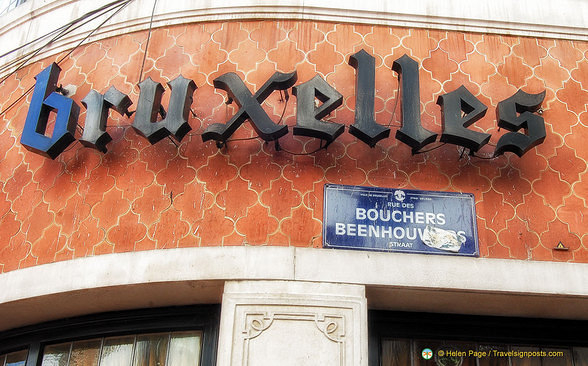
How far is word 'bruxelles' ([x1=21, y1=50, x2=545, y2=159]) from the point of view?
4832 millimetres

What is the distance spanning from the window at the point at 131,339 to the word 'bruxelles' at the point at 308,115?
4.74ft

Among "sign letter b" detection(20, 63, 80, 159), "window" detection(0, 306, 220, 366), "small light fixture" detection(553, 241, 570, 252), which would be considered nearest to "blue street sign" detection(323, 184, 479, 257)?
"small light fixture" detection(553, 241, 570, 252)

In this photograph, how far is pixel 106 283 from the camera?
15.2 feet

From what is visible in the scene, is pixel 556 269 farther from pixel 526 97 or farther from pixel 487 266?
pixel 526 97

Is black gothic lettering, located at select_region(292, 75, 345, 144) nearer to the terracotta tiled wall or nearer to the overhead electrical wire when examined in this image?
the terracotta tiled wall

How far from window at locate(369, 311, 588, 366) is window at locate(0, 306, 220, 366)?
139 cm

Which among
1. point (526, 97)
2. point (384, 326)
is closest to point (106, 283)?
point (384, 326)

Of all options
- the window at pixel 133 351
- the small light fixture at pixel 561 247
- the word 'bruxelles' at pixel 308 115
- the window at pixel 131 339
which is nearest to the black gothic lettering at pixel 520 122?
the word 'bruxelles' at pixel 308 115

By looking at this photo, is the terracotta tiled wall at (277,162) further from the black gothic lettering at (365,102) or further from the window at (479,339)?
the window at (479,339)

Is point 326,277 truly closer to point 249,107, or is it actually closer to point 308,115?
point 308,115

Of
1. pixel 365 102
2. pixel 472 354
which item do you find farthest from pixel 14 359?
pixel 472 354

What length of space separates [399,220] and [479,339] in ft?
4.07

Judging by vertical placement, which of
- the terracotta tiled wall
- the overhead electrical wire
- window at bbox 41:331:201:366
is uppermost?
the overhead electrical wire

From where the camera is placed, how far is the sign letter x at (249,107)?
15.8 feet
